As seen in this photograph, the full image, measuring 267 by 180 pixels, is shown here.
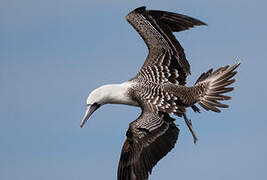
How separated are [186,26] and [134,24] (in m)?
1.47

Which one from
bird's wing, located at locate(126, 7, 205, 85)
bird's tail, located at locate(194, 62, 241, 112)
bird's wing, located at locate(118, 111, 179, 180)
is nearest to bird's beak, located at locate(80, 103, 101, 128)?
bird's wing, located at locate(126, 7, 205, 85)

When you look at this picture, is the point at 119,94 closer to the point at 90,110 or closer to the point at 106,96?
the point at 106,96

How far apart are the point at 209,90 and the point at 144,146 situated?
2.76m

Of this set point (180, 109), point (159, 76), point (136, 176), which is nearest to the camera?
point (136, 176)

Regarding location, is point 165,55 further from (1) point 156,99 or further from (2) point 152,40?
(1) point 156,99

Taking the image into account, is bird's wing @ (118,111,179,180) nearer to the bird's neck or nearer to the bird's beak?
the bird's neck

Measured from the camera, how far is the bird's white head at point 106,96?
19969 millimetres

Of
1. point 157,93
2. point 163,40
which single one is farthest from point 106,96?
point 163,40

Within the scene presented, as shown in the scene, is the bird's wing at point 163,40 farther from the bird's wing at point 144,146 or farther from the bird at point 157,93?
the bird's wing at point 144,146

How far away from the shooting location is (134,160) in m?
18.1

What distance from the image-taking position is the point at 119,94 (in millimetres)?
20078

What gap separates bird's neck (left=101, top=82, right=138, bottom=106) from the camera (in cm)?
2003

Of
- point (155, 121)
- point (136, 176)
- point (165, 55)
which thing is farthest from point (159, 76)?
A: point (136, 176)

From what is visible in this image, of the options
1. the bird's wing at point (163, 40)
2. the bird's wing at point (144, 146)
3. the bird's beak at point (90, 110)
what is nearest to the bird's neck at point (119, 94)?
the bird's beak at point (90, 110)
